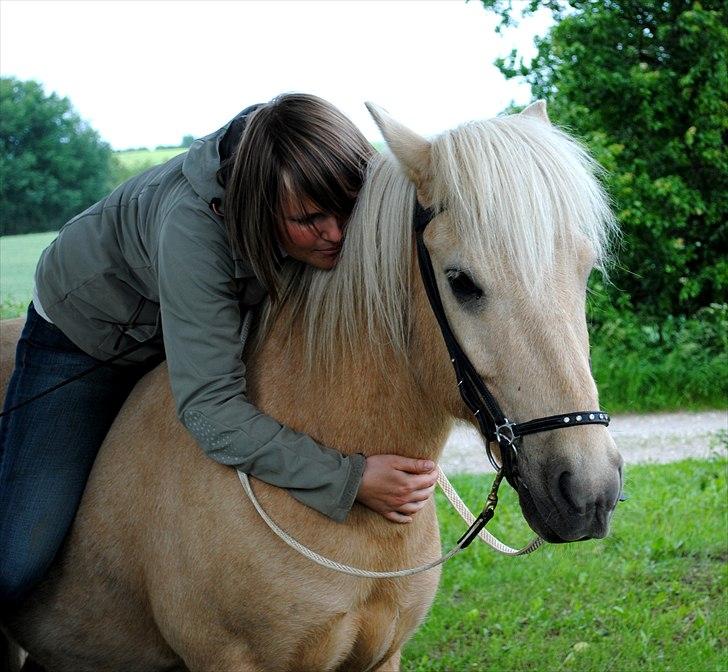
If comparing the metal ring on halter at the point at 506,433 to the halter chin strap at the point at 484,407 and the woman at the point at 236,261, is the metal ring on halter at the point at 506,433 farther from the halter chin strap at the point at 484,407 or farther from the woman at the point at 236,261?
the woman at the point at 236,261

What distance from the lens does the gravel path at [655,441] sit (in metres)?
6.99

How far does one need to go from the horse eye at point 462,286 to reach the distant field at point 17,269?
3947 millimetres

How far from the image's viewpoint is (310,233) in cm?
233

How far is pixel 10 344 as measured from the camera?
3391 mm

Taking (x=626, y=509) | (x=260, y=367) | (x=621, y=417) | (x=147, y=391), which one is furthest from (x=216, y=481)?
(x=621, y=417)

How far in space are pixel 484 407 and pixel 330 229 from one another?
2.15 ft

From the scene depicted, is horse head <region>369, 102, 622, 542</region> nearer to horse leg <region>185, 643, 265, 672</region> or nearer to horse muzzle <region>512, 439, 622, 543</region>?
horse muzzle <region>512, 439, 622, 543</region>

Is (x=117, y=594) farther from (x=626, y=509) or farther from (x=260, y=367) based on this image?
(x=626, y=509)

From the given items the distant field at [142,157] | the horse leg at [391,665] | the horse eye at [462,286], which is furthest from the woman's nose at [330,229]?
the distant field at [142,157]

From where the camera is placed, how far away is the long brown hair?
2.27m

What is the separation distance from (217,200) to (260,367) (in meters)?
0.50

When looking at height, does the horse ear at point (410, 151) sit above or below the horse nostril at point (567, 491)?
above

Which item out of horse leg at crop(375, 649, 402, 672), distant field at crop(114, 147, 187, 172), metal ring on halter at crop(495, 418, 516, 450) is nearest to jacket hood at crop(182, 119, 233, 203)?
metal ring on halter at crop(495, 418, 516, 450)

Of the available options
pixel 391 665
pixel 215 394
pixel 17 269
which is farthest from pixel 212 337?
pixel 17 269
